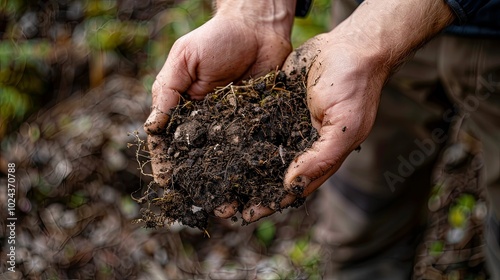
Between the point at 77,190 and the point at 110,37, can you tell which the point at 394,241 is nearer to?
the point at 77,190

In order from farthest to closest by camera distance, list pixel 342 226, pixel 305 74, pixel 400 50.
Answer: pixel 342 226
pixel 305 74
pixel 400 50

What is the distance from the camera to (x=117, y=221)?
2.34m

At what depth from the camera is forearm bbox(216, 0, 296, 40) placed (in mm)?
1574

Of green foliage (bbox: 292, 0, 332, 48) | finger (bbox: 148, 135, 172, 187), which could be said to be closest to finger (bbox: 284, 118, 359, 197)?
finger (bbox: 148, 135, 172, 187)

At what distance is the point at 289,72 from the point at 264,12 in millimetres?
246

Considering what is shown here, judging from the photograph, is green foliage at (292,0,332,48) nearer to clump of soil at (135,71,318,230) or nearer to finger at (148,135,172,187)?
clump of soil at (135,71,318,230)

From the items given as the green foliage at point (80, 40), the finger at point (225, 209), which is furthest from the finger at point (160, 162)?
the green foliage at point (80, 40)

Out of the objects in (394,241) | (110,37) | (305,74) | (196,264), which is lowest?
(196,264)

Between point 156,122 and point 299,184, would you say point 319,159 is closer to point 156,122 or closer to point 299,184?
point 299,184

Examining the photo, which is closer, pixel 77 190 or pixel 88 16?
pixel 77 190

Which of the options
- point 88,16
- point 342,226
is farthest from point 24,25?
point 342,226

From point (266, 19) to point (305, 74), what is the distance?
281 mm

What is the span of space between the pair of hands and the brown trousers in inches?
15.2

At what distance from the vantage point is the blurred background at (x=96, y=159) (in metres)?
2.24
